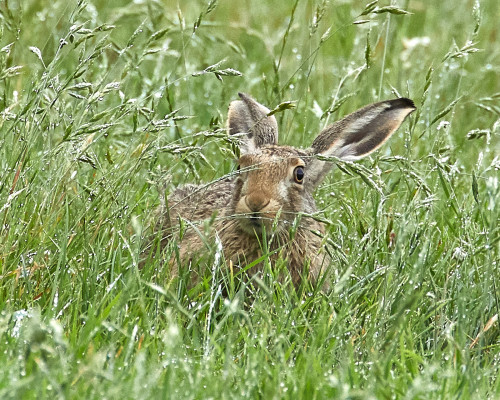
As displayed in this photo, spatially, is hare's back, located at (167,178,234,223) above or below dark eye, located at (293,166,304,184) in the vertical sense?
below

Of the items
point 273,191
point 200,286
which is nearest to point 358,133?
point 273,191

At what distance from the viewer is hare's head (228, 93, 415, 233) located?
4533 mm

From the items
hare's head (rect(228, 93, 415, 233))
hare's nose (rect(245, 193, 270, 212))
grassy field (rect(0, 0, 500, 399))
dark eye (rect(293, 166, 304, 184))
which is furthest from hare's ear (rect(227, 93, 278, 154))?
hare's nose (rect(245, 193, 270, 212))

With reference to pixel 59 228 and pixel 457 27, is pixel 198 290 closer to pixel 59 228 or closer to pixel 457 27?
pixel 59 228

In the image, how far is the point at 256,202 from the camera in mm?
4430

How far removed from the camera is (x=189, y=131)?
5980 millimetres

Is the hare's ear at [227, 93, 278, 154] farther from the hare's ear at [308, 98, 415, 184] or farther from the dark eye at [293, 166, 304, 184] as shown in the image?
the dark eye at [293, 166, 304, 184]

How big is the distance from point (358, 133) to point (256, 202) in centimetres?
110

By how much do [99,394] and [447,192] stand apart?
2403mm

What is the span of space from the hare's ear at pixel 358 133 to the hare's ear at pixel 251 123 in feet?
0.85

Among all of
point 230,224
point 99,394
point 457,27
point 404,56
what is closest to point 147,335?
point 99,394

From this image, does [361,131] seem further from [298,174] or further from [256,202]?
[256,202]

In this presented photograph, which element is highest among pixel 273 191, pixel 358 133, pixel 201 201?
pixel 358 133

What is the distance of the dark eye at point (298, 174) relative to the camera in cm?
492
